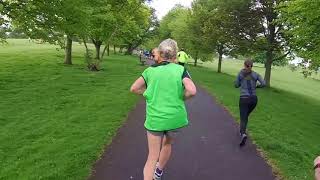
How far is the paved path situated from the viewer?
317 inches

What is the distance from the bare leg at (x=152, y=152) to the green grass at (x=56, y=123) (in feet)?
5.29

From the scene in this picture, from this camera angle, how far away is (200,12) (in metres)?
48.9

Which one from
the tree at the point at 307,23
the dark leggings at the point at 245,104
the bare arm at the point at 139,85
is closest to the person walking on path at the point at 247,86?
the dark leggings at the point at 245,104

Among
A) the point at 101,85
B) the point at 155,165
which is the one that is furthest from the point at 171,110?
the point at 101,85

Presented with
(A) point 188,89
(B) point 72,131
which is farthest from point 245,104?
(A) point 188,89

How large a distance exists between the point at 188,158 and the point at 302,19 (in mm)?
15951

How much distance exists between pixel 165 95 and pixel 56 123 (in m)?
7.11

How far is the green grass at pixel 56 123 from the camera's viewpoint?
27.3 ft

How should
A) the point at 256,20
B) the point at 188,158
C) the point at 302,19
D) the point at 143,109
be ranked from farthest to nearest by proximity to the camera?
1. the point at 256,20
2. the point at 302,19
3. the point at 143,109
4. the point at 188,158

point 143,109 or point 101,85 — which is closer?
point 143,109

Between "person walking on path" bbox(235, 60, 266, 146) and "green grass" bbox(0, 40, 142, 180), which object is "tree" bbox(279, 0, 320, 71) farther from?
"person walking on path" bbox(235, 60, 266, 146)

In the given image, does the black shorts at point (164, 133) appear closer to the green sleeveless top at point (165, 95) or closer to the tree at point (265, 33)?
the green sleeveless top at point (165, 95)

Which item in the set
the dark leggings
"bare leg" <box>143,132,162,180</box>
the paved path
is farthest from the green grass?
the dark leggings

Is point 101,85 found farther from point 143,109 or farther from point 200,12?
point 200,12
